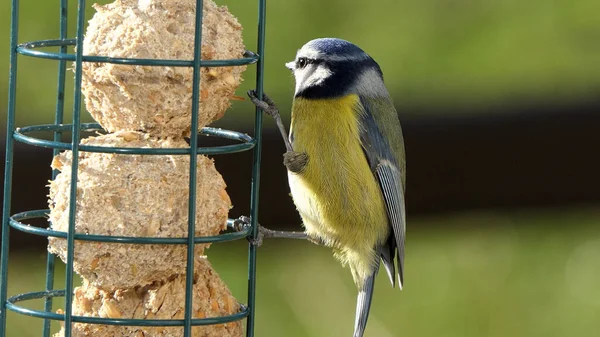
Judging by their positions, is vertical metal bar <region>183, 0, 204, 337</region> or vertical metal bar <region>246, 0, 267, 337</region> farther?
vertical metal bar <region>246, 0, 267, 337</region>

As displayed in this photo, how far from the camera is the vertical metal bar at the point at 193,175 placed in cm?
273

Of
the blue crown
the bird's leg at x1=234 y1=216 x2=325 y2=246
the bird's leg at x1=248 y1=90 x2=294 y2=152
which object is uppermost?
the blue crown

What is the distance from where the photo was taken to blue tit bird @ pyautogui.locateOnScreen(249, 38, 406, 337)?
3758 millimetres

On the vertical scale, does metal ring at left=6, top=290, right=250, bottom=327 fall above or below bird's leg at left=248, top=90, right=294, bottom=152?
below

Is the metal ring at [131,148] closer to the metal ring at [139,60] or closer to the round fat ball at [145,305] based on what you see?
the metal ring at [139,60]

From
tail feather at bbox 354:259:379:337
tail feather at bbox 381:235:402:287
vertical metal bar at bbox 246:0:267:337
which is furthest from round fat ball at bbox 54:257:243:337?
tail feather at bbox 381:235:402:287

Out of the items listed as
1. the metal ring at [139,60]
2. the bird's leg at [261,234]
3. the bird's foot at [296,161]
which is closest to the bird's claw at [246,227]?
the bird's leg at [261,234]

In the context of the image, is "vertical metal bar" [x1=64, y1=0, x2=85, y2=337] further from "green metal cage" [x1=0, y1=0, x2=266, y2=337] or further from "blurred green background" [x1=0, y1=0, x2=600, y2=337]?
"blurred green background" [x1=0, y1=0, x2=600, y2=337]

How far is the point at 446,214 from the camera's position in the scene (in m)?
4.75

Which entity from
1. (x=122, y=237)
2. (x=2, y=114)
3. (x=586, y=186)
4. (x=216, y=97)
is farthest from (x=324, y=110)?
(x=2, y=114)

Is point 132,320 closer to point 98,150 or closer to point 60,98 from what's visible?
point 98,150

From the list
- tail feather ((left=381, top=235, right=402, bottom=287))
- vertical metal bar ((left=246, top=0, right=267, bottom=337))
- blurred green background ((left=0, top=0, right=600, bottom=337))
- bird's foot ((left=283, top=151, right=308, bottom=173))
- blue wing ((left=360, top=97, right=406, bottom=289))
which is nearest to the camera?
vertical metal bar ((left=246, top=0, right=267, bottom=337))

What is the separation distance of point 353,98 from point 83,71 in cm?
125

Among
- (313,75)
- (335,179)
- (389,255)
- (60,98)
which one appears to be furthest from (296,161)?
(60,98)
